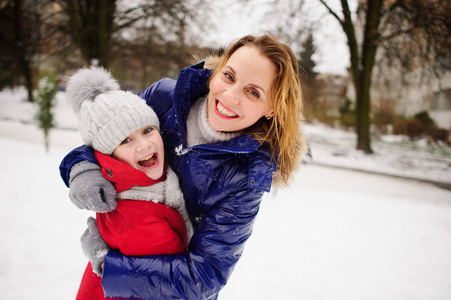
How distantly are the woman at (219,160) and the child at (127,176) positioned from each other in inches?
2.6

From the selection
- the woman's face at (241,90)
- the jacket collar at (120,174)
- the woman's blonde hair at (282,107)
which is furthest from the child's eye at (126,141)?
the woman's blonde hair at (282,107)

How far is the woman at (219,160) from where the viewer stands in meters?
1.19

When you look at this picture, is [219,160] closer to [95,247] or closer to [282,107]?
[282,107]

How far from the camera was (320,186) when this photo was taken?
5.51 meters

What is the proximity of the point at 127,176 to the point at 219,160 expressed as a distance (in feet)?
1.64

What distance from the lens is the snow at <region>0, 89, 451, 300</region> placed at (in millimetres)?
2557

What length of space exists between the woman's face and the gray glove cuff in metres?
0.69

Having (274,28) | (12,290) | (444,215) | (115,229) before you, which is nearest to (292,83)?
(115,229)

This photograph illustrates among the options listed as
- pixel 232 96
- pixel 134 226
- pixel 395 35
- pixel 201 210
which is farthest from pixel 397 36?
pixel 134 226

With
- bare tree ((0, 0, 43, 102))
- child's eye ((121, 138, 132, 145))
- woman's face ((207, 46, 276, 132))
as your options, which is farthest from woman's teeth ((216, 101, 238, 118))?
bare tree ((0, 0, 43, 102))

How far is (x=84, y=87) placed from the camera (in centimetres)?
142

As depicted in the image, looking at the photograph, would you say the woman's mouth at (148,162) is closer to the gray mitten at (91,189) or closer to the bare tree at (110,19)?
the gray mitten at (91,189)

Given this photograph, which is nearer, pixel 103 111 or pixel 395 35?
pixel 103 111

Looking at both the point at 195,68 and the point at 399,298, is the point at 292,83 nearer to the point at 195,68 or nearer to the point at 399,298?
the point at 195,68
